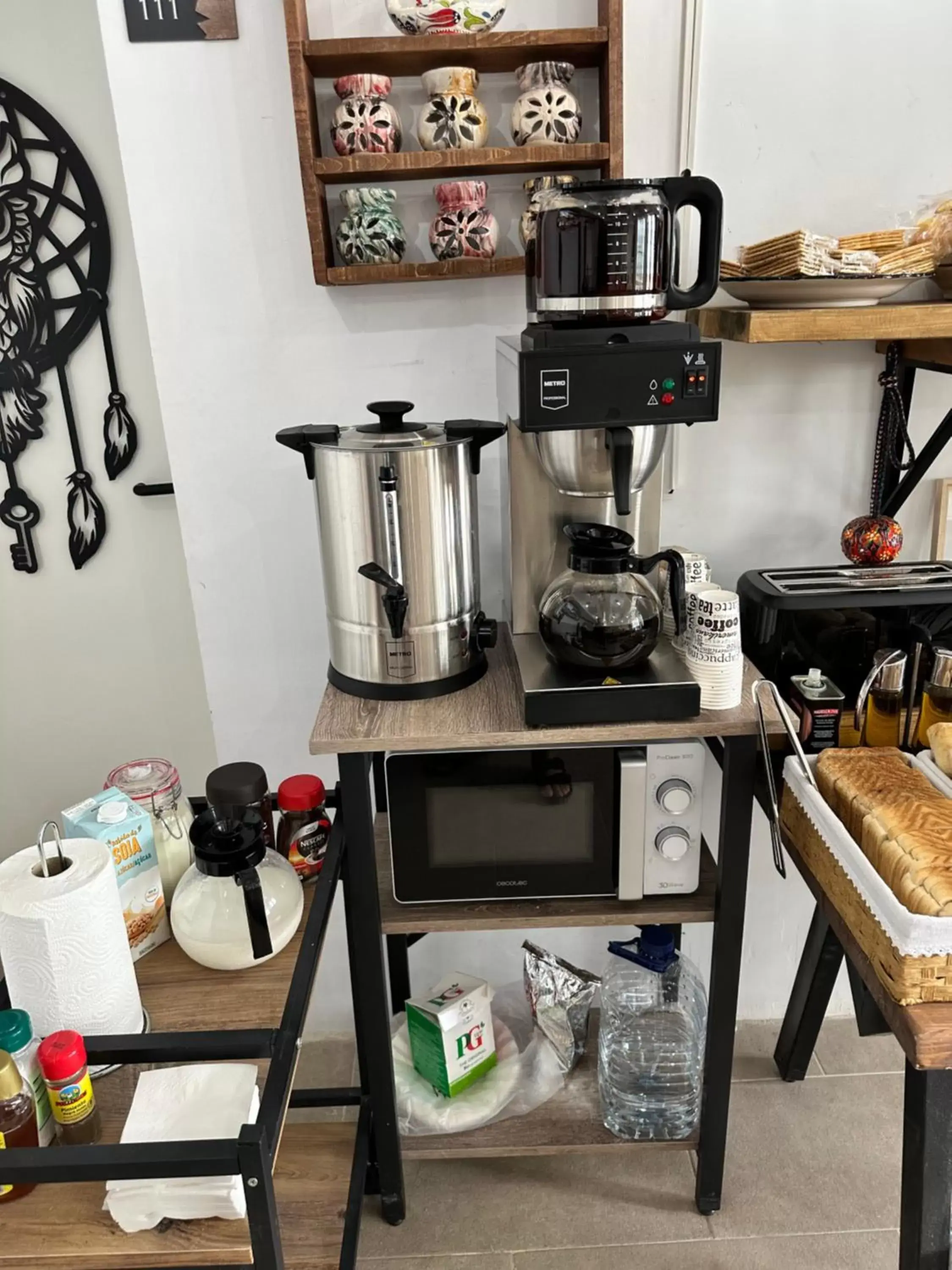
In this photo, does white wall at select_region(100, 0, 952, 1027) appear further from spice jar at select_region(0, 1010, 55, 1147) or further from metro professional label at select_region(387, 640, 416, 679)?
spice jar at select_region(0, 1010, 55, 1147)

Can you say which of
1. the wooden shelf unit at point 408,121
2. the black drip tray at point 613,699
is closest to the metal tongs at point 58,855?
the black drip tray at point 613,699

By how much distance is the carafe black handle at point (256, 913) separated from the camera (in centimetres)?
112

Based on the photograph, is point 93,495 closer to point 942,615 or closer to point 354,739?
point 354,739

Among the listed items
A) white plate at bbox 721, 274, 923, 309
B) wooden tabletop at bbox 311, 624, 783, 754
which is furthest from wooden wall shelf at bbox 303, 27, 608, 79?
wooden tabletop at bbox 311, 624, 783, 754

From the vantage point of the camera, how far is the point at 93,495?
6.79 ft

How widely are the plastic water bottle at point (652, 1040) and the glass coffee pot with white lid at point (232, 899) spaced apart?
24.9 inches

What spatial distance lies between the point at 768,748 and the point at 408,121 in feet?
3.62

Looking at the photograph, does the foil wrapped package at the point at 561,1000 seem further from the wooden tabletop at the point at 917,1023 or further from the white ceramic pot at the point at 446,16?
the white ceramic pot at the point at 446,16

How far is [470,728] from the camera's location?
125cm

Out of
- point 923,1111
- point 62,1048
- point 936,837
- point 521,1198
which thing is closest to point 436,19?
point 936,837

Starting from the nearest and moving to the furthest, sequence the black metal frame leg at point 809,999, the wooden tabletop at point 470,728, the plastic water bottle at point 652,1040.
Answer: the wooden tabletop at point 470,728 → the plastic water bottle at point 652,1040 → the black metal frame leg at point 809,999

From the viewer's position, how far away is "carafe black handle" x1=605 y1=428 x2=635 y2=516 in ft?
3.91

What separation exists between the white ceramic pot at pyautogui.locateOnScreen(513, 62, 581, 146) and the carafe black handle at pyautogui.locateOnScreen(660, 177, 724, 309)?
1.00 feet

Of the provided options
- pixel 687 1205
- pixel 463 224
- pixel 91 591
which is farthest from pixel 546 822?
pixel 91 591
